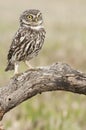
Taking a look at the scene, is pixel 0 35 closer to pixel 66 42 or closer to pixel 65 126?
pixel 66 42

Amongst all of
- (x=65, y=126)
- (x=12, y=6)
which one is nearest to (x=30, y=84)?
(x=65, y=126)

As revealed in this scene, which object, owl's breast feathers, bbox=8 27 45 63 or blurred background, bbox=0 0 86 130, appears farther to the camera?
blurred background, bbox=0 0 86 130

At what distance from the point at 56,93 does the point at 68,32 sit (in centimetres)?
855

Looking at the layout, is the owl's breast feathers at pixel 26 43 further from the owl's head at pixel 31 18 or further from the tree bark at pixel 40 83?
the tree bark at pixel 40 83

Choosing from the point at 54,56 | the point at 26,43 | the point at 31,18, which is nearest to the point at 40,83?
the point at 26,43

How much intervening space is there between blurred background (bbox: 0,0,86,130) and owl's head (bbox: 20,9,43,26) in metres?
2.82

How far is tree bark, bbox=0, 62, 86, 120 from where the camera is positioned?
10.0m

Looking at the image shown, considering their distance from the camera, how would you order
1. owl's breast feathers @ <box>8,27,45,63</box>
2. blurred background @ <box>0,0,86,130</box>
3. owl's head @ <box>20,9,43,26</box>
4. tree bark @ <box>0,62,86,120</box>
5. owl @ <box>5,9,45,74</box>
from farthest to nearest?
1. blurred background @ <box>0,0,86,130</box>
2. owl's breast feathers @ <box>8,27,45,63</box>
3. owl @ <box>5,9,45,74</box>
4. owl's head @ <box>20,9,43,26</box>
5. tree bark @ <box>0,62,86,120</box>

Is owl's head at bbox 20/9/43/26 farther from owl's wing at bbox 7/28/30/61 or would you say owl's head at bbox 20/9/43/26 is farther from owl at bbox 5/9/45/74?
owl's wing at bbox 7/28/30/61

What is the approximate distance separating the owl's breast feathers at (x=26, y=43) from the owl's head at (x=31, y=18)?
9 centimetres

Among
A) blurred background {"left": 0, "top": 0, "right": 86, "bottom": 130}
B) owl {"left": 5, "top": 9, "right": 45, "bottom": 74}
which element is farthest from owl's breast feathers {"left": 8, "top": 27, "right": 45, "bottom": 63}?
blurred background {"left": 0, "top": 0, "right": 86, "bottom": 130}

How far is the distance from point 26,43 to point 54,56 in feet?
32.7

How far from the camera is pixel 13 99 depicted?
33.2 ft

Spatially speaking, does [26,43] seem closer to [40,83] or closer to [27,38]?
[27,38]
